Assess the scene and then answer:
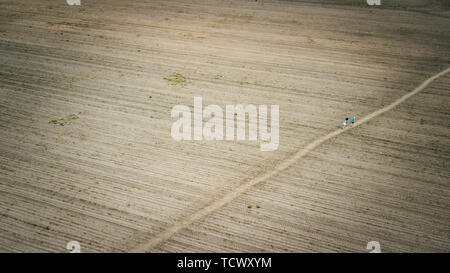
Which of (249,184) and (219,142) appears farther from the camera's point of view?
(219,142)

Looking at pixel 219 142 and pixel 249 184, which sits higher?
pixel 219 142

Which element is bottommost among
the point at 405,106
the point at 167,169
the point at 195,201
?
the point at 195,201

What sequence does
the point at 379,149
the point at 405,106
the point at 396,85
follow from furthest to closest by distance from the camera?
the point at 396,85, the point at 405,106, the point at 379,149

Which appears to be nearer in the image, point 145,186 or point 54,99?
point 145,186

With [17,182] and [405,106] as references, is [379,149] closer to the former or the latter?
[405,106]

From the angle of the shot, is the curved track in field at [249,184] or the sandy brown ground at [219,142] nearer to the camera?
the curved track in field at [249,184]

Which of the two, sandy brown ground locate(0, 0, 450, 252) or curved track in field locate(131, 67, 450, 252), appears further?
sandy brown ground locate(0, 0, 450, 252)

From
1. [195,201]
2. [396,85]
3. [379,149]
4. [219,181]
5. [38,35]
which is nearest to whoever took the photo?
[195,201]

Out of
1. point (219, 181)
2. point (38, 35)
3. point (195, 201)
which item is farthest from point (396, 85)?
point (38, 35)
